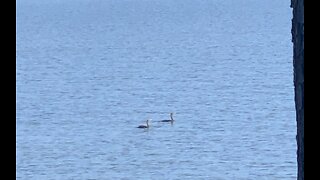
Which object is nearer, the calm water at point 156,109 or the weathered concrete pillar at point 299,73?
the weathered concrete pillar at point 299,73

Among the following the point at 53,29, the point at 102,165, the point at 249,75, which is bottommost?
the point at 102,165

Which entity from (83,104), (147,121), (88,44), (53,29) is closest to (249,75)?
(83,104)

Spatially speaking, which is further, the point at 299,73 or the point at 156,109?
the point at 156,109

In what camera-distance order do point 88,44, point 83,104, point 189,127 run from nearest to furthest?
1. point 189,127
2. point 83,104
3. point 88,44

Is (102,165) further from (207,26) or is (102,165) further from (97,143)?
(207,26)

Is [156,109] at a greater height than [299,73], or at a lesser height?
greater

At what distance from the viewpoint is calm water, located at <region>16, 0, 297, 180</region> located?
23.9 m

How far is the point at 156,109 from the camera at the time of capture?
1328 inches

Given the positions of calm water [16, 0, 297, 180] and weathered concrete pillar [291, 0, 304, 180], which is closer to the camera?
weathered concrete pillar [291, 0, 304, 180]

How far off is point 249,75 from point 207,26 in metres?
44.2

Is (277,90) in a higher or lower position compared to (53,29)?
lower

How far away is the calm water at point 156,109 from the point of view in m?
23.9
